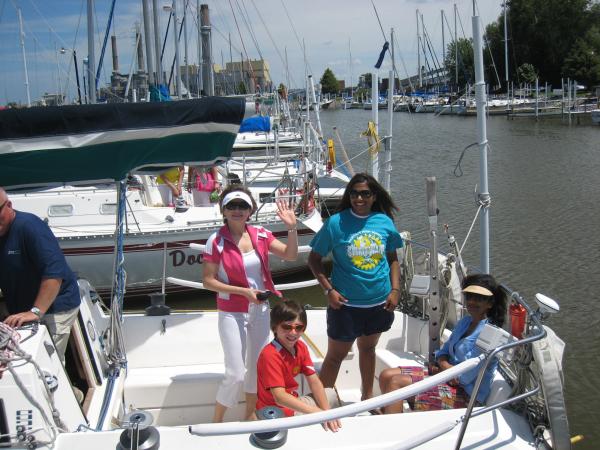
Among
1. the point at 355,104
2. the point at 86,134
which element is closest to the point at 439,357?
the point at 86,134

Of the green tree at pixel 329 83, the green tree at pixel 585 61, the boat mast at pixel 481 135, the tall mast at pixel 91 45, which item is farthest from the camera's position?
the green tree at pixel 329 83

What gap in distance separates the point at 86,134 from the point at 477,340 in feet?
9.38

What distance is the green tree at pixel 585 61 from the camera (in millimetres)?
62719

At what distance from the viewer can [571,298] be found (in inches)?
396

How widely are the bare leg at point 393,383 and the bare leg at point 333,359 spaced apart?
12.2 inches

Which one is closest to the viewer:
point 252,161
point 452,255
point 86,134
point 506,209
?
point 86,134

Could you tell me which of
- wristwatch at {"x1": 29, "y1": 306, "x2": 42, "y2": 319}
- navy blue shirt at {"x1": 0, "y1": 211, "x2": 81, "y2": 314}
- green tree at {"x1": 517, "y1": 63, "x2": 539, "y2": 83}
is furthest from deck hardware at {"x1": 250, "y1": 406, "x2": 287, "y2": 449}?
green tree at {"x1": 517, "y1": 63, "x2": 539, "y2": 83}

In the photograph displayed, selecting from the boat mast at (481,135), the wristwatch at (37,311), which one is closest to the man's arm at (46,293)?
the wristwatch at (37,311)

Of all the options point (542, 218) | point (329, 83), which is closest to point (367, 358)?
point (542, 218)

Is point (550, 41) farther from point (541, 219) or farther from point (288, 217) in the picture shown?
point (288, 217)

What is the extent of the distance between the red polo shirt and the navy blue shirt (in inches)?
49.6

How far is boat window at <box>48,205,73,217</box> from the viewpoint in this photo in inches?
396

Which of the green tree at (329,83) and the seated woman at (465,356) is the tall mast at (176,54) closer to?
the seated woman at (465,356)

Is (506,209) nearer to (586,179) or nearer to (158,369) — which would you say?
(586,179)
